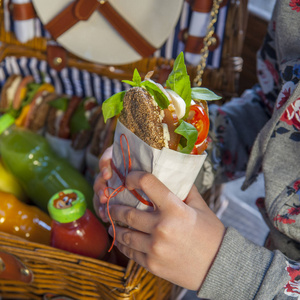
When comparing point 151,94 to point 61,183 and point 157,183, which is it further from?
point 61,183

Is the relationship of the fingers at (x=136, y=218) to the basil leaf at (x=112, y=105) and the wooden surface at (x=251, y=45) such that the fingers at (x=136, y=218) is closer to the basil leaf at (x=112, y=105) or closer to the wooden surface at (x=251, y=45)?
the basil leaf at (x=112, y=105)

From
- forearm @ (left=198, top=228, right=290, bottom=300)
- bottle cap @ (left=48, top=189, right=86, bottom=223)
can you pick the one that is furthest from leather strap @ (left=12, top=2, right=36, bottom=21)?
forearm @ (left=198, top=228, right=290, bottom=300)

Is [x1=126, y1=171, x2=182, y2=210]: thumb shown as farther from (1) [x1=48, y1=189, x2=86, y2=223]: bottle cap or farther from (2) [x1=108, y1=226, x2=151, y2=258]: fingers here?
(1) [x1=48, y1=189, x2=86, y2=223]: bottle cap

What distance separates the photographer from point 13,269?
1.94 ft

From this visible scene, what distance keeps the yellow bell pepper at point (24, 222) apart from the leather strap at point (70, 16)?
1.36 feet

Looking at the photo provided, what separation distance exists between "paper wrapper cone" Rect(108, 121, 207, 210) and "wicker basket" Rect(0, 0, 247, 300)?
0.13m

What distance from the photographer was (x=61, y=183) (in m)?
0.83

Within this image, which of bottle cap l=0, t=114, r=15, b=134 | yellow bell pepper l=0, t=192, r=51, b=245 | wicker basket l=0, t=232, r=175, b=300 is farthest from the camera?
bottle cap l=0, t=114, r=15, b=134

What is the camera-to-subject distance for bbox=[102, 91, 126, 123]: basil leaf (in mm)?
447

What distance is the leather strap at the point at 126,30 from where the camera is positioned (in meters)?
0.77

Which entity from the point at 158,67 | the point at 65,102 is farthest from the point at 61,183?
the point at 158,67

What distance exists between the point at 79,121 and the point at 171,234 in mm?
562

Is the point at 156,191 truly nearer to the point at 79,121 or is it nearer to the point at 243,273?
the point at 243,273

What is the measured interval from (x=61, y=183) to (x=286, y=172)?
52cm
